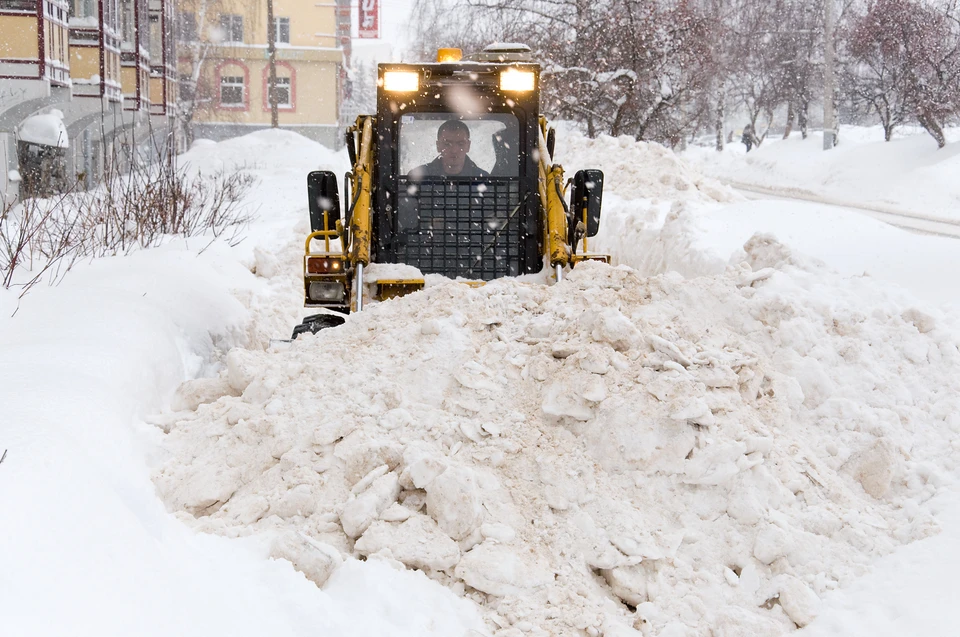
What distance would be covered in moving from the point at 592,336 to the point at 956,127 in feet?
111

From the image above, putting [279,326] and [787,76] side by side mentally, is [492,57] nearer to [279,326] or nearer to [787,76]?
[279,326]

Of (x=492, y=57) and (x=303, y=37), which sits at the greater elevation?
(x=303, y=37)

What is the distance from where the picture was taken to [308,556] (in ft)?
12.8

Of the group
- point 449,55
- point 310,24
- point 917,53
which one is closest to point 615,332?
point 449,55

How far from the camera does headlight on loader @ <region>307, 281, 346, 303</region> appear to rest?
290 inches

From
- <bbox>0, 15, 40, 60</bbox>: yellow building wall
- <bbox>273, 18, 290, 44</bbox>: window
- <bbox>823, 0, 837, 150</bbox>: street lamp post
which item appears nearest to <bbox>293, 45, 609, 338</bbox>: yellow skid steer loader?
<bbox>0, 15, 40, 60</bbox>: yellow building wall

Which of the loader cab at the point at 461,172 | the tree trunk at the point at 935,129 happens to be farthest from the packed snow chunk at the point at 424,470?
the tree trunk at the point at 935,129

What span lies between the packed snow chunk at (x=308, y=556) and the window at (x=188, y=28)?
4259 centimetres

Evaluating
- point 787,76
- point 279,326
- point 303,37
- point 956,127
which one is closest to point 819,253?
point 279,326

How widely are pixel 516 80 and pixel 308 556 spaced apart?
15.9ft

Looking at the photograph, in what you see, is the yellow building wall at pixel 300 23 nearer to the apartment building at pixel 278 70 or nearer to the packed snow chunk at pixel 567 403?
the apartment building at pixel 278 70

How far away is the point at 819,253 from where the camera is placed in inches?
445

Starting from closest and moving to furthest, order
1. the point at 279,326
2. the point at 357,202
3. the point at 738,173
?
the point at 357,202, the point at 279,326, the point at 738,173

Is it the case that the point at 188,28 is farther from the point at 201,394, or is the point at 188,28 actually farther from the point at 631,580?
the point at 631,580
